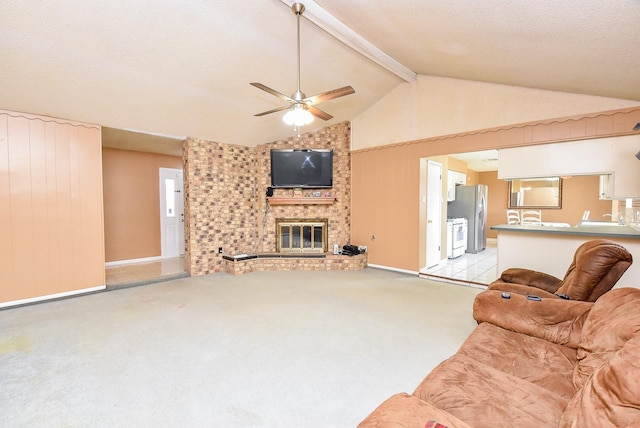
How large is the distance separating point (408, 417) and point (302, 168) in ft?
16.1

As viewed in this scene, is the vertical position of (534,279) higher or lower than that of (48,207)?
lower

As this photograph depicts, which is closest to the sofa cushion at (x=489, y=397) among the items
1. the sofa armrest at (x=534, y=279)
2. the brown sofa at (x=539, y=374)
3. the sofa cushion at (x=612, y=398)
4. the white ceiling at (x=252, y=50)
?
the brown sofa at (x=539, y=374)

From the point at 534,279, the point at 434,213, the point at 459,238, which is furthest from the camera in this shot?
the point at 459,238

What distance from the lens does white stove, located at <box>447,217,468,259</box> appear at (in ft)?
21.1

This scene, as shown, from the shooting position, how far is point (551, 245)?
3.50 m

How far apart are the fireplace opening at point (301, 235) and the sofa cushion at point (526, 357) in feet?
13.2

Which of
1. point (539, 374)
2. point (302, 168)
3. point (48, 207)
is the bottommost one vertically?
point (539, 374)

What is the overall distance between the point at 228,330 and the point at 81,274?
2.70 meters

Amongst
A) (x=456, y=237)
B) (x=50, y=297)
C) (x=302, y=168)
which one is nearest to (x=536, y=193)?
(x=456, y=237)

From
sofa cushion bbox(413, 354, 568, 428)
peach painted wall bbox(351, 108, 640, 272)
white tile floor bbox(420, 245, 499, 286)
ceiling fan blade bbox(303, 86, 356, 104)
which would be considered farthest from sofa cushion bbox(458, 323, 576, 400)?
peach painted wall bbox(351, 108, 640, 272)

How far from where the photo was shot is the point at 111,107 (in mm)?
3871

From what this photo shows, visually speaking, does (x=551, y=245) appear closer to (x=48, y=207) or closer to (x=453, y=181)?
(x=453, y=181)

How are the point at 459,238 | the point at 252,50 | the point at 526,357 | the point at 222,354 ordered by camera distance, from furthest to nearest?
the point at 459,238 → the point at 252,50 → the point at 222,354 → the point at 526,357

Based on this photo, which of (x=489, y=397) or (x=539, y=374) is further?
(x=539, y=374)
